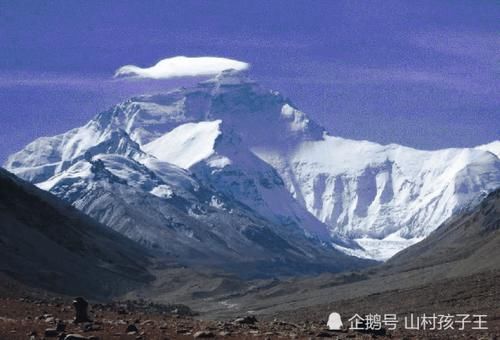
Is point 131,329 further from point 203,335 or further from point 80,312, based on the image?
point 80,312

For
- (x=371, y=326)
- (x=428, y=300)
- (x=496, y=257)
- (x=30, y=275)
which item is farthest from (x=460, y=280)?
(x=371, y=326)

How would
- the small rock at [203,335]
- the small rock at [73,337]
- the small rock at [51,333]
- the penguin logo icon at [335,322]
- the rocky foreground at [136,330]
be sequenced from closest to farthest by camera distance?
the small rock at [73,337]
the small rock at [203,335]
the small rock at [51,333]
the rocky foreground at [136,330]
the penguin logo icon at [335,322]

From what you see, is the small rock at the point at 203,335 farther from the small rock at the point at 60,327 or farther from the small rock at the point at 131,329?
the small rock at the point at 60,327

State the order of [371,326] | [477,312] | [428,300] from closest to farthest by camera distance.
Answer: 1. [371,326]
2. [477,312]
3. [428,300]

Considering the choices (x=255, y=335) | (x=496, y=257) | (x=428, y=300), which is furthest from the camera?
(x=496, y=257)

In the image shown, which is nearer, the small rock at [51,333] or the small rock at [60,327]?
the small rock at [51,333]

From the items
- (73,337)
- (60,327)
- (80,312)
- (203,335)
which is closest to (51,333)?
(60,327)

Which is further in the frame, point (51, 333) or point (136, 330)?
point (136, 330)

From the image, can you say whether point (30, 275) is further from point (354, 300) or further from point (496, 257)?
point (496, 257)

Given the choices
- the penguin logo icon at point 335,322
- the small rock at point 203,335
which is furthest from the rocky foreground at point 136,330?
the penguin logo icon at point 335,322

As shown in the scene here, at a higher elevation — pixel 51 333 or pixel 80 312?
pixel 80 312

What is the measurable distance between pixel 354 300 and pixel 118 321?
5060 inches

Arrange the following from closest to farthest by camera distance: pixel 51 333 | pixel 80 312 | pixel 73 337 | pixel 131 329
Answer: pixel 73 337 < pixel 51 333 < pixel 131 329 < pixel 80 312

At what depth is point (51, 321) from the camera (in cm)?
4847
